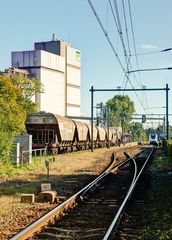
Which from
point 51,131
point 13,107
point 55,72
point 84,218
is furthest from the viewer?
point 55,72

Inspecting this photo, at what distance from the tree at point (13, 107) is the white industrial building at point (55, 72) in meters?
45.8

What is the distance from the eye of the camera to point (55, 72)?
127438mm

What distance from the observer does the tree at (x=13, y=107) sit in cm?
2191

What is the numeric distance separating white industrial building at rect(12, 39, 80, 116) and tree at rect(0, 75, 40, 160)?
45.8 m

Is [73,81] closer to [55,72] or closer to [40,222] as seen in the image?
[55,72]

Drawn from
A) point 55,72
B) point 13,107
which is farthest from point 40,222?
point 55,72

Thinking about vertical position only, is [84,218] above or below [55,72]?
below

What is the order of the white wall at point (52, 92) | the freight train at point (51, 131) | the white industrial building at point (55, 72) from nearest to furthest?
the freight train at point (51, 131), the white industrial building at point (55, 72), the white wall at point (52, 92)

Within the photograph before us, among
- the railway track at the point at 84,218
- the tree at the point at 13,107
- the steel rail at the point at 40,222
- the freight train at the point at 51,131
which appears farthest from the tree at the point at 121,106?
the steel rail at the point at 40,222

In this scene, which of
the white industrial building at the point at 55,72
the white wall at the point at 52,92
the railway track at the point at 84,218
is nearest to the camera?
the railway track at the point at 84,218

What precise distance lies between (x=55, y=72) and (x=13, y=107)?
78186 millimetres

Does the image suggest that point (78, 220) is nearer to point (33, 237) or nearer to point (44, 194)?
point (33, 237)

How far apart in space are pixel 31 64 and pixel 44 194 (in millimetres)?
111102

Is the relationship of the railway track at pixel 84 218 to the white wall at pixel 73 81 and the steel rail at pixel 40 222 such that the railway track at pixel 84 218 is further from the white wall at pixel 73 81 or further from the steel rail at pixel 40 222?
the white wall at pixel 73 81
